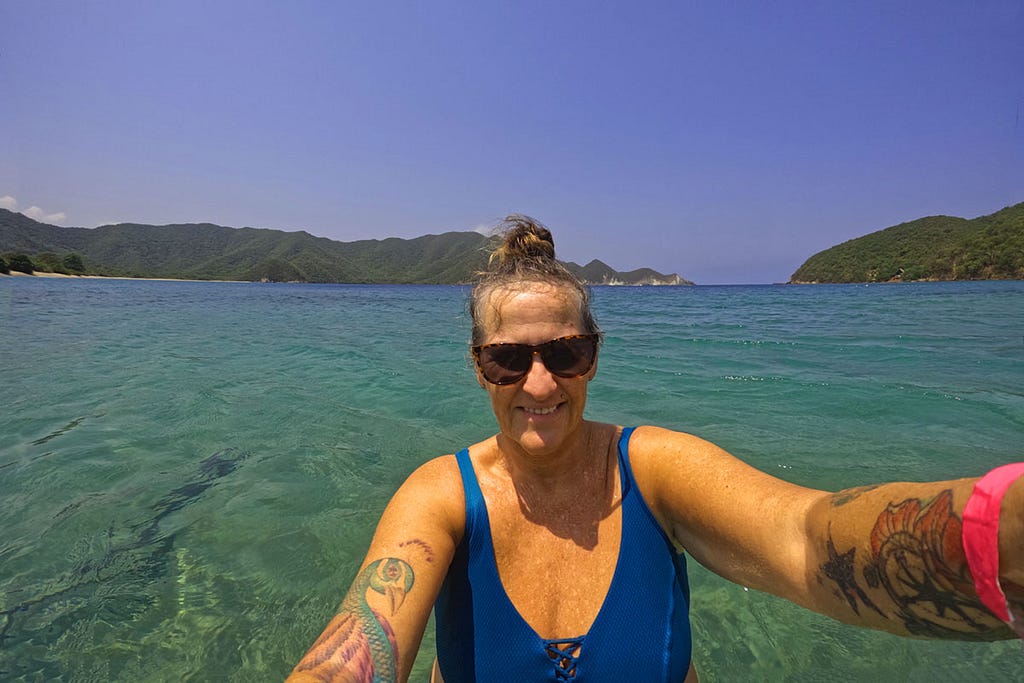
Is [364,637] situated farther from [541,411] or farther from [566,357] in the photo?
[566,357]

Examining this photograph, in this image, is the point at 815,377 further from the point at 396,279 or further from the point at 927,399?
the point at 396,279

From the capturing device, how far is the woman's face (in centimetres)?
211

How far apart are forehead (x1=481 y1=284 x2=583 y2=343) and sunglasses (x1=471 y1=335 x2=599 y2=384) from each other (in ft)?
0.12

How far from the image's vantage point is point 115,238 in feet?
643

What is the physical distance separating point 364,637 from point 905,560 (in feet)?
5.26

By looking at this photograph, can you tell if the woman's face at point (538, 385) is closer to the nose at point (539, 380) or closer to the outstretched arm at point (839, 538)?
the nose at point (539, 380)

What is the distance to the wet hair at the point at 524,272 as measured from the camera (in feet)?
7.27

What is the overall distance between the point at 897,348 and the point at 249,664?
16652mm

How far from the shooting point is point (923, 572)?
1.12m

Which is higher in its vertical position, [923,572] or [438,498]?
[923,572]

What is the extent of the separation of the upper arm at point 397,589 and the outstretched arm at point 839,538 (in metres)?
0.84

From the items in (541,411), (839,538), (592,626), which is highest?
(541,411)

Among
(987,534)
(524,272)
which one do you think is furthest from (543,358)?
(987,534)

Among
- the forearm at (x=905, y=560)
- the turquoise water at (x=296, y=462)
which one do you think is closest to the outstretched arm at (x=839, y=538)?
the forearm at (x=905, y=560)
